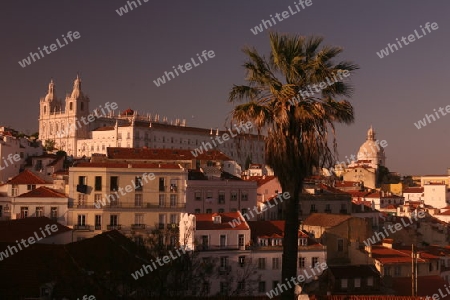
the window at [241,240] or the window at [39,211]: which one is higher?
the window at [39,211]

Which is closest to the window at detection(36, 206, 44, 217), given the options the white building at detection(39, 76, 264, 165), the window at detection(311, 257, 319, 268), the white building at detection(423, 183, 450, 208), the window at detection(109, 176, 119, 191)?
the window at detection(109, 176, 119, 191)

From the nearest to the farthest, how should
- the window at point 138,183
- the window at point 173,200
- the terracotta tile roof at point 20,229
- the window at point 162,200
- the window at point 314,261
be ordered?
the terracotta tile roof at point 20,229, the window at point 314,261, the window at point 138,183, the window at point 162,200, the window at point 173,200

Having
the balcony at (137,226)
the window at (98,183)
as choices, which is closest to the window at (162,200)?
the balcony at (137,226)

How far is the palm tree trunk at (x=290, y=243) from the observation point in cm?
1216

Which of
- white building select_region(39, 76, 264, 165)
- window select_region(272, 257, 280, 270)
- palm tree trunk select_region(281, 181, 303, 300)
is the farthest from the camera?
white building select_region(39, 76, 264, 165)

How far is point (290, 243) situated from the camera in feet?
40.1

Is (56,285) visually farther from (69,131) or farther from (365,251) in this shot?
(69,131)

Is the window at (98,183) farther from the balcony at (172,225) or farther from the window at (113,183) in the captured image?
the balcony at (172,225)

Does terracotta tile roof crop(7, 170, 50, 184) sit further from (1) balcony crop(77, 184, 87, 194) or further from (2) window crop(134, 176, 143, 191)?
(2) window crop(134, 176, 143, 191)

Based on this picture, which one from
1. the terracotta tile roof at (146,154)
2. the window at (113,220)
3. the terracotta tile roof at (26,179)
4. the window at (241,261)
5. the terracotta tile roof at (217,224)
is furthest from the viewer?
the terracotta tile roof at (146,154)

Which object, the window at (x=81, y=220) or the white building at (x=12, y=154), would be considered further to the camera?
Answer: the white building at (x=12, y=154)

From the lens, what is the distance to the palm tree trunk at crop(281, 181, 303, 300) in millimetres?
12156

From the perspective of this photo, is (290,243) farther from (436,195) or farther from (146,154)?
(436,195)

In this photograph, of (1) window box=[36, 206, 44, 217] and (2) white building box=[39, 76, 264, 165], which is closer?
(1) window box=[36, 206, 44, 217]
